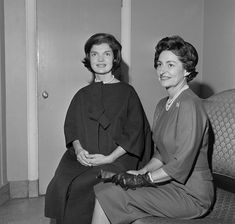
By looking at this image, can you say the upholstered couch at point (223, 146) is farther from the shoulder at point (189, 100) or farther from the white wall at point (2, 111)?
the white wall at point (2, 111)

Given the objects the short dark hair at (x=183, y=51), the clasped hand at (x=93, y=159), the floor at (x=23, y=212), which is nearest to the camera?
the short dark hair at (x=183, y=51)

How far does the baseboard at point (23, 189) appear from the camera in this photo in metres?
3.34

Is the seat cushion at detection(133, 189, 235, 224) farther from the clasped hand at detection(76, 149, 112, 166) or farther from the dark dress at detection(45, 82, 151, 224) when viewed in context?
the clasped hand at detection(76, 149, 112, 166)

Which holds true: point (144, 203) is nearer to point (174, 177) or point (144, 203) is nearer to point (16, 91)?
point (174, 177)

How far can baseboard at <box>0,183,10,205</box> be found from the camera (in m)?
3.18

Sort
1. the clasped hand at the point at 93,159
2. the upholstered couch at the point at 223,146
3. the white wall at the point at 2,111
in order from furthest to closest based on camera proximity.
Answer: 1. the white wall at the point at 2,111
2. the clasped hand at the point at 93,159
3. the upholstered couch at the point at 223,146

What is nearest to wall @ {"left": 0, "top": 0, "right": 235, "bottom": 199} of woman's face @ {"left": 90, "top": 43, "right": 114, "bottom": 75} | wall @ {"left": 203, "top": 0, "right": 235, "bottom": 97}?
wall @ {"left": 203, "top": 0, "right": 235, "bottom": 97}

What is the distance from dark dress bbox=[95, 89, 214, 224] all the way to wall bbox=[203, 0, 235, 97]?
139 cm

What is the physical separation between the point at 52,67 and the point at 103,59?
3.42ft

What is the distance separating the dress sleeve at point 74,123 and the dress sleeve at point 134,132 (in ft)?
0.95

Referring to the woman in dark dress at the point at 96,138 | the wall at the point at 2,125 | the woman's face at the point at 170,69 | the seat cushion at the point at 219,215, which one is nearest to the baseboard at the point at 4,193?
the wall at the point at 2,125

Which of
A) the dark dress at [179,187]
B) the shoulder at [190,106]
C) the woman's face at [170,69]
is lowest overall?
the dark dress at [179,187]

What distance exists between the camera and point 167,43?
72.8 inches

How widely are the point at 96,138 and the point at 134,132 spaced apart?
256 mm
